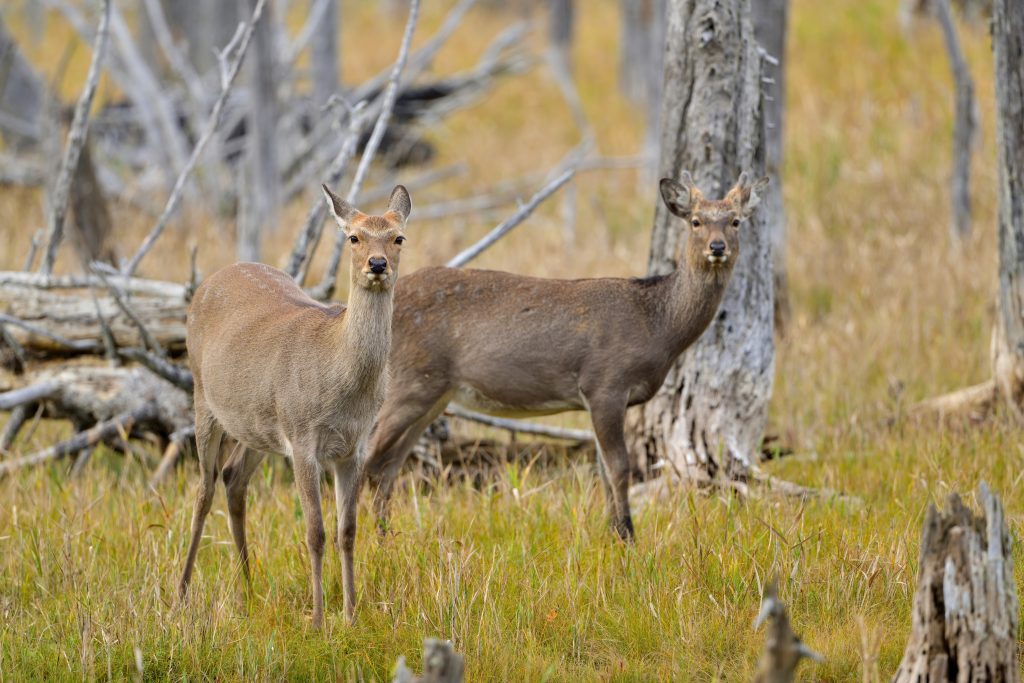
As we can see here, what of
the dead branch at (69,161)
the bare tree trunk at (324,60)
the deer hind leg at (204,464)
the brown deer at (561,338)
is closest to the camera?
the deer hind leg at (204,464)

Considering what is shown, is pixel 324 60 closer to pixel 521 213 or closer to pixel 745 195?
pixel 521 213

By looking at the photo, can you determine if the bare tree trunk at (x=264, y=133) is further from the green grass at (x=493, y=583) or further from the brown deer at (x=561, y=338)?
the green grass at (x=493, y=583)

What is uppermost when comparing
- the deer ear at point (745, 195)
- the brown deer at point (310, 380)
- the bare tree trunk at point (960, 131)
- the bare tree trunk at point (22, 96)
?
the bare tree trunk at point (22, 96)

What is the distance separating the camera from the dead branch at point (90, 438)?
265 inches

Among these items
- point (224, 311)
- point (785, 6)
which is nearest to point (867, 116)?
point (785, 6)

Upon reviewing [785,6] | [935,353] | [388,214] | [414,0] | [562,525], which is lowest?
[562,525]

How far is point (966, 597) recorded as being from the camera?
3572 millimetres

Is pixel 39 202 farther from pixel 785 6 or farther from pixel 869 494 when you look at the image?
pixel 869 494

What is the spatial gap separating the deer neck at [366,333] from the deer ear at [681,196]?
1764mm

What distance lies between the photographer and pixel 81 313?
283 inches

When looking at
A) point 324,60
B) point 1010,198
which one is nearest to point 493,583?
point 1010,198

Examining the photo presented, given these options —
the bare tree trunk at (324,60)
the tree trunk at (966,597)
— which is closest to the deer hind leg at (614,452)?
the tree trunk at (966,597)

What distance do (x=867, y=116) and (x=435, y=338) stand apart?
34.8 ft

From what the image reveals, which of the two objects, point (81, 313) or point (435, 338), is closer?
point (435, 338)
